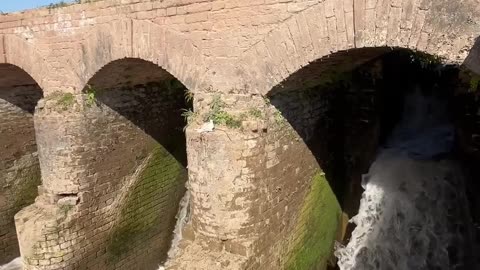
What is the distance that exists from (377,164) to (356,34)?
3157 millimetres

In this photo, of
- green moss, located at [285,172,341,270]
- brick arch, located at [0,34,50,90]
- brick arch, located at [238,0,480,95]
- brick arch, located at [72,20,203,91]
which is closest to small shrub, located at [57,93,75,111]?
brick arch, located at [72,20,203,91]

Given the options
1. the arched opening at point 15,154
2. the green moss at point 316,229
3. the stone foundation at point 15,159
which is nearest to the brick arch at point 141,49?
the green moss at point 316,229

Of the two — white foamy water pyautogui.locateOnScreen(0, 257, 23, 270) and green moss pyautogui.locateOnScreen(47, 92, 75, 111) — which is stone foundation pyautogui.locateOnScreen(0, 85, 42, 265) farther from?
green moss pyautogui.locateOnScreen(47, 92, 75, 111)

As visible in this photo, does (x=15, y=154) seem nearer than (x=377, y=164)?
No

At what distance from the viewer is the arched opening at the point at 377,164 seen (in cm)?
518

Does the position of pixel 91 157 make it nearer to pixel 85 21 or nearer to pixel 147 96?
pixel 147 96

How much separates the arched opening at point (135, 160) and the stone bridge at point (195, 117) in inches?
0.9

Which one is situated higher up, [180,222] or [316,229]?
[316,229]

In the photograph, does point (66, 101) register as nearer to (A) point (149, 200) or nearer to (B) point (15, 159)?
(A) point (149, 200)

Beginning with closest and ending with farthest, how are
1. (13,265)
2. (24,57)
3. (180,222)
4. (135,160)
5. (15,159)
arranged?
1. (24,57)
2. (135,160)
3. (180,222)
4. (13,265)
5. (15,159)

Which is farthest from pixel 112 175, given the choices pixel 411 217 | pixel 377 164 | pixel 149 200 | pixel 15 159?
pixel 411 217

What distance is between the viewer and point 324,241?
19.0 feet

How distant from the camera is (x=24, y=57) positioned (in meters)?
6.27

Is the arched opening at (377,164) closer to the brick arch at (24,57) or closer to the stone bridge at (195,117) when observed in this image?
the stone bridge at (195,117)
